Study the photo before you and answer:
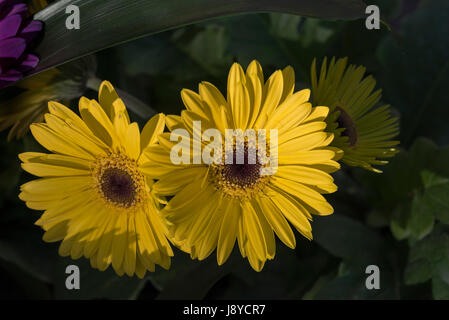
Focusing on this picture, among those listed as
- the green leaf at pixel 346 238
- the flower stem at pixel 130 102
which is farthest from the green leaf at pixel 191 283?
the flower stem at pixel 130 102

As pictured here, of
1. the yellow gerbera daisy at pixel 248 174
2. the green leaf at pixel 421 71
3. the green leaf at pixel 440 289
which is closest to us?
the yellow gerbera daisy at pixel 248 174

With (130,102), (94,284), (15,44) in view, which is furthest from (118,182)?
(94,284)

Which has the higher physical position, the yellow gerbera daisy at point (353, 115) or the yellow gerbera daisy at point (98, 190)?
the yellow gerbera daisy at point (353, 115)

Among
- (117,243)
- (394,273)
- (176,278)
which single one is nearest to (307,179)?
(117,243)

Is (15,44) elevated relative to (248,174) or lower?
elevated

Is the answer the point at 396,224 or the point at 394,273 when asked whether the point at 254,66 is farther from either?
the point at 394,273

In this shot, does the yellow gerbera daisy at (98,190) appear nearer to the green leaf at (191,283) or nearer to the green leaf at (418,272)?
the green leaf at (191,283)

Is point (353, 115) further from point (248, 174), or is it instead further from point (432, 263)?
point (432, 263)
